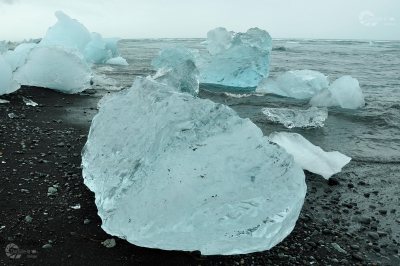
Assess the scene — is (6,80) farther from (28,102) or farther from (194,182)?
(194,182)

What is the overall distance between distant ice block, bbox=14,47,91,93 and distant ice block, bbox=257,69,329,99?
14.9 feet

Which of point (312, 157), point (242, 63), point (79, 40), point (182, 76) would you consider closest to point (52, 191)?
point (312, 157)

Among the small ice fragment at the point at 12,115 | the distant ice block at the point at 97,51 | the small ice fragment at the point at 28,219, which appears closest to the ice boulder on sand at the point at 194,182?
the small ice fragment at the point at 28,219

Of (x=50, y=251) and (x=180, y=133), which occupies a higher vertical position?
(x=180, y=133)

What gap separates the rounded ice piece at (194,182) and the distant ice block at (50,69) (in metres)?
4.76

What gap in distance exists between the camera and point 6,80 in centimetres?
654

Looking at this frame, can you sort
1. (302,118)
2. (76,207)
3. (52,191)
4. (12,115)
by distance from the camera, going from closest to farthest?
1. (76,207)
2. (52,191)
3. (12,115)
4. (302,118)

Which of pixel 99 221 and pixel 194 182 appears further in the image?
pixel 99 221

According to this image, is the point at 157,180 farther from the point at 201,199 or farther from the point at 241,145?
the point at 241,145

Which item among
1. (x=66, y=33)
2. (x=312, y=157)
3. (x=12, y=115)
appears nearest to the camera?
(x=312, y=157)

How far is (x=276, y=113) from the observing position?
264 inches

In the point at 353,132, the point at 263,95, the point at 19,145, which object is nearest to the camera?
the point at 19,145

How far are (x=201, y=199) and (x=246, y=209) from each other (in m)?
0.30

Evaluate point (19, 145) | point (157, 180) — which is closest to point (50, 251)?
point (157, 180)
